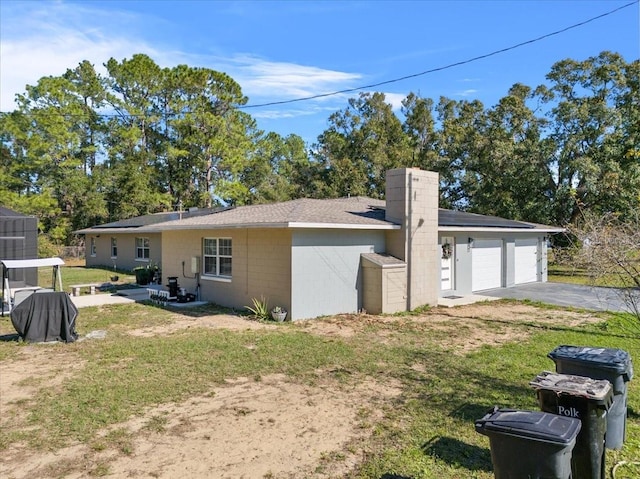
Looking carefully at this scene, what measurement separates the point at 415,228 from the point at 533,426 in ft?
33.2

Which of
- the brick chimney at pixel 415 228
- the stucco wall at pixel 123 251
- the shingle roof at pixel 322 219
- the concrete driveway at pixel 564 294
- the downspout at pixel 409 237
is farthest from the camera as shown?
the stucco wall at pixel 123 251

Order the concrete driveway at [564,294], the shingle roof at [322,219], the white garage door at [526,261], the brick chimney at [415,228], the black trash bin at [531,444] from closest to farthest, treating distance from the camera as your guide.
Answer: the black trash bin at [531,444]
the shingle roof at [322,219]
the brick chimney at [415,228]
the concrete driveway at [564,294]
the white garage door at [526,261]

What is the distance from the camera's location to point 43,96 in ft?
119

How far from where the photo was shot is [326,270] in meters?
11.7

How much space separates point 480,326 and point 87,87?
39170mm

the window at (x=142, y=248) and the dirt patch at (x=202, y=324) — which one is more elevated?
the window at (x=142, y=248)

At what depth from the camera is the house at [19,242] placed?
62.6 ft

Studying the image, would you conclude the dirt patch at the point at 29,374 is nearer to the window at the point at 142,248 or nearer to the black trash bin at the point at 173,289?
the black trash bin at the point at 173,289

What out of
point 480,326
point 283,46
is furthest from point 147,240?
point 480,326

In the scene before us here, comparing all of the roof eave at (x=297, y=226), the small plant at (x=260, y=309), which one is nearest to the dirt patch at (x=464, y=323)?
the small plant at (x=260, y=309)

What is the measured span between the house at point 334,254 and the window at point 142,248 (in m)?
9.62

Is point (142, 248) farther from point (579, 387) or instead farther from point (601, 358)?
point (579, 387)

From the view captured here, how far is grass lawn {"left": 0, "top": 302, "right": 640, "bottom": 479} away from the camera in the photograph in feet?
13.9

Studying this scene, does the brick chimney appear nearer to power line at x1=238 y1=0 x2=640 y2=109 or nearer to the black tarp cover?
power line at x1=238 y1=0 x2=640 y2=109
